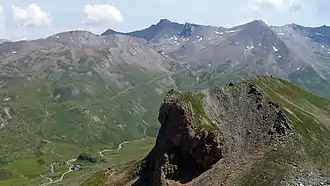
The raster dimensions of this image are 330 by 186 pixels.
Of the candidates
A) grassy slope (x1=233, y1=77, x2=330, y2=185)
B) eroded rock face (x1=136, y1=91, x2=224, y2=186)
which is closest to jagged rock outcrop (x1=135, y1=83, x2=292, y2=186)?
eroded rock face (x1=136, y1=91, x2=224, y2=186)

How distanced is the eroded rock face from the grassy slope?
971 centimetres

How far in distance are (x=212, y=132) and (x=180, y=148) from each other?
26.5 ft

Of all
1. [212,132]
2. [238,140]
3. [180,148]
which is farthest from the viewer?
[180,148]

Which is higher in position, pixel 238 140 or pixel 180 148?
pixel 238 140

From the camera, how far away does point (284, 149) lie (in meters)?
80.4

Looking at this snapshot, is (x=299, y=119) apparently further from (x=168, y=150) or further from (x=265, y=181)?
(x=168, y=150)

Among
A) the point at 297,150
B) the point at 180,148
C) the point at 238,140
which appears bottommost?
the point at 180,148

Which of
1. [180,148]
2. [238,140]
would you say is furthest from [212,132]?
[180,148]

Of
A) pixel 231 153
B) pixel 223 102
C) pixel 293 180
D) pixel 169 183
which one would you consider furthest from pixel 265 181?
pixel 223 102

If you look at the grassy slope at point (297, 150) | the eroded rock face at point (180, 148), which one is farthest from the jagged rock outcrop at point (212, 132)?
the grassy slope at point (297, 150)

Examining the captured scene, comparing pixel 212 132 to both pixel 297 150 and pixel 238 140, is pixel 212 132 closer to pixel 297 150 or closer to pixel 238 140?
pixel 238 140

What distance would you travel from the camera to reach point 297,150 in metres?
80.4

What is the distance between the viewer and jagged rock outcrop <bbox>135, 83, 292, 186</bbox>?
84.0 m

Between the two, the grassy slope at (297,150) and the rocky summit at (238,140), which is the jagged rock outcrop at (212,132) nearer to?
the rocky summit at (238,140)
